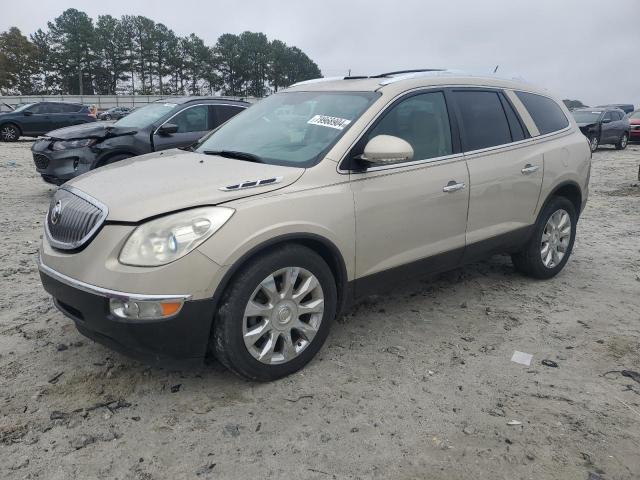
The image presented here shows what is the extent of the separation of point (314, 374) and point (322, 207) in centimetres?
101

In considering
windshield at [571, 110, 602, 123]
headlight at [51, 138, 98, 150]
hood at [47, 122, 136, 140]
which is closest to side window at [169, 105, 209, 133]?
hood at [47, 122, 136, 140]

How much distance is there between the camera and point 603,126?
19.2 m

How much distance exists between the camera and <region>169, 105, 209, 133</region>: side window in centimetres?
819

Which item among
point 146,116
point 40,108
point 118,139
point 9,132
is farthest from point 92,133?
point 9,132

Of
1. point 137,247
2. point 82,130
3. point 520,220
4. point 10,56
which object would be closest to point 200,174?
point 137,247

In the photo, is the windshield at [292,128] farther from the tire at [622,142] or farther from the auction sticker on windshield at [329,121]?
the tire at [622,142]

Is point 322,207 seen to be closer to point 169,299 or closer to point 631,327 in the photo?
point 169,299

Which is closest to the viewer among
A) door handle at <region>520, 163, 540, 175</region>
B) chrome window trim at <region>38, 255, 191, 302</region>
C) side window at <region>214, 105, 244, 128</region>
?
chrome window trim at <region>38, 255, 191, 302</region>

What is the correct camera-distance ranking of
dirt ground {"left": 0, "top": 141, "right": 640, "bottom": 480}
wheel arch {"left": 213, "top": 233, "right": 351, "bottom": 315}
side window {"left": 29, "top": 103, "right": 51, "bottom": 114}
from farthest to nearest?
1. side window {"left": 29, "top": 103, "right": 51, "bottom": 114}
2. wheel arch {"left": 213, "top": 233, "right": 351, "bottom": 315}
3. dirt ground {"left": 0, "top": 141, "right": 640, "bottom": 480}

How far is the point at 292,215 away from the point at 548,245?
9.73ft

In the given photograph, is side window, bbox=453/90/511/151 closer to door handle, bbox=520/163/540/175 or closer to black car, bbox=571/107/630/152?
door handle, bbox=520/163/540/175

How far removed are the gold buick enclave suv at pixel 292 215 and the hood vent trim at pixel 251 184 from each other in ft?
0.03

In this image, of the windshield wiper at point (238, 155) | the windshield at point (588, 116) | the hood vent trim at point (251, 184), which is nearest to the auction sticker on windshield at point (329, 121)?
the windshield wiper at point (238, 155)

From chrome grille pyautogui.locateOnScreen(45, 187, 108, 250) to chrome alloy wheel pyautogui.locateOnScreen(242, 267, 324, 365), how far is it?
920 millimetres
